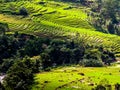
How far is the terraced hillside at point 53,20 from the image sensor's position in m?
105

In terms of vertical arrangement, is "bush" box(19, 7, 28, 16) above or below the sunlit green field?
above

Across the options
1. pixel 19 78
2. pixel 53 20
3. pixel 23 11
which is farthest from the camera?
pixel 53 20

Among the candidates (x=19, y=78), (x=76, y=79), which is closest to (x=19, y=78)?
(x=19, y=78)

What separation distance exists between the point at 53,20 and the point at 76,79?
51.2 m

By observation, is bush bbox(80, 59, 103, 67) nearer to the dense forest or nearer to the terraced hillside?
the dense forest

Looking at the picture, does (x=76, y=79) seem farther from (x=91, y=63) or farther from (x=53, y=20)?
(x=53, y=20)

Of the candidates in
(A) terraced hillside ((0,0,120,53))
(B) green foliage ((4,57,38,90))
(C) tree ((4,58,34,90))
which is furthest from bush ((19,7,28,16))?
(C) tree ((4,58,34,90))

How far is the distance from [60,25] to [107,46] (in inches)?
681

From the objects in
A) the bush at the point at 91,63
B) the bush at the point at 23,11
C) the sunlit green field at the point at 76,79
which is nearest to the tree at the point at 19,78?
the sunlit green field at the point at 76,79

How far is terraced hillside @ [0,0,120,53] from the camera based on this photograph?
104625 mm

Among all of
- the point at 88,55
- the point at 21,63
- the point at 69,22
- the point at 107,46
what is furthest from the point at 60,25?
the point at 21,63

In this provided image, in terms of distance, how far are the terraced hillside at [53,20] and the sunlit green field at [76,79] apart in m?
29.1

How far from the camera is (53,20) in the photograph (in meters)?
116

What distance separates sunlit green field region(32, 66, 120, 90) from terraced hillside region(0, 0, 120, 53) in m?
29.1
